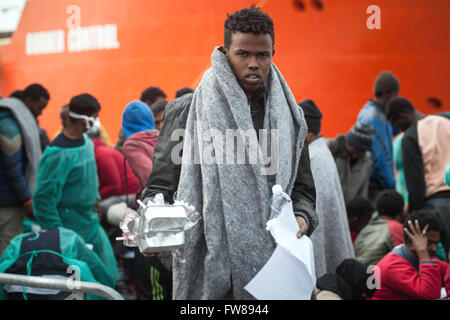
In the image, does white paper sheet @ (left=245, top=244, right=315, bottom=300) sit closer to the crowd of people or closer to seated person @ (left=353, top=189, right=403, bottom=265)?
the crowd of people

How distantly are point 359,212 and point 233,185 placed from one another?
310cm

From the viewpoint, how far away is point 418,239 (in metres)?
3.54

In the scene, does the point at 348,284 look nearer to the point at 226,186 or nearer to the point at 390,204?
the point at 390,204

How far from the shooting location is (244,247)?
205cm

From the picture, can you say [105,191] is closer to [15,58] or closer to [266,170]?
[266,170]

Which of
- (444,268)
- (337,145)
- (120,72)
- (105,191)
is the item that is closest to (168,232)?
(444,268)

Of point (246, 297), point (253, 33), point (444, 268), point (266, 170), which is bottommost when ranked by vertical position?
point (444, 268)

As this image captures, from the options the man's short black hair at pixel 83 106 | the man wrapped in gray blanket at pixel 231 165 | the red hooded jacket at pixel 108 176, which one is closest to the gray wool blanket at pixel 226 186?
the man wrapped in gray blanket at pixel 231 165

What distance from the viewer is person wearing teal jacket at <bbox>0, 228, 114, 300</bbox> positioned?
3670 millimetres

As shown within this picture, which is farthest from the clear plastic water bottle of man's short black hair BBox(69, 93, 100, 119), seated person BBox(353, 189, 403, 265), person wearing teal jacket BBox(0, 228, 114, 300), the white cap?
man's short black hair BBox(69, 93, 100, 119)

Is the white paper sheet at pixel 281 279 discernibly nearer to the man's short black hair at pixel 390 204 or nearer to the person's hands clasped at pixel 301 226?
the person's hands clasped at pixel 301 226

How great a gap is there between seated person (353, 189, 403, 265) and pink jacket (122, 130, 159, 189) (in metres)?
1.72

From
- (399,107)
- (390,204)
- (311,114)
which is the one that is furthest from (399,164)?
(311,114)

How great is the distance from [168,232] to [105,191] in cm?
338
